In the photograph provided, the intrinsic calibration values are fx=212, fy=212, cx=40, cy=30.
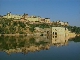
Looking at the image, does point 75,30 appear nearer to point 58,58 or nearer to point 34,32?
point 34,32

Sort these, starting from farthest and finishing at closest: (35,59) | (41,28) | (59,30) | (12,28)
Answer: (41,28) < (59,30) < (12,28) < (35,59)

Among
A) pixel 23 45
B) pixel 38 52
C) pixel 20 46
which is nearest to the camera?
pixel 38 52

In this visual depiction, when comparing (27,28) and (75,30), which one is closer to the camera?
(27,28)

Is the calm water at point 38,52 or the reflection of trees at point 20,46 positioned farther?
the reflection of trees at point 20,46

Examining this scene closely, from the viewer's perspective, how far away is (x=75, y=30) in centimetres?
1033

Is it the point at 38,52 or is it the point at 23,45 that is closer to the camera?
the point at 38,52

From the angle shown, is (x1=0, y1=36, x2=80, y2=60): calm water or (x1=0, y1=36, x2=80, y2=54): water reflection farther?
(x1=0, y1=36, x2=80, y2=54): water reflection

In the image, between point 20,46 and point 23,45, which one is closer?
A: point 20,46

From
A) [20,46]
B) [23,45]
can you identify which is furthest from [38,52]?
[23,45]

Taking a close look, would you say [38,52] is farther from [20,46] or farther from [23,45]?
[23,45]

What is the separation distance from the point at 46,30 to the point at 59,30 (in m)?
0.61

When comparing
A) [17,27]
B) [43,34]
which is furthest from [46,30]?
[17,27]

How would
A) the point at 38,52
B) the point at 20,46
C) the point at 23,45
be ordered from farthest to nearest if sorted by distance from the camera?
the point at 23,45, the point at 20,46, the point at 38,52

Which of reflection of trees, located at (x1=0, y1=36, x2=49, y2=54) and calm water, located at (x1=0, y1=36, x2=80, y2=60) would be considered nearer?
calm water, located at (x1=0, y1=36, x2=80, y2=60)
